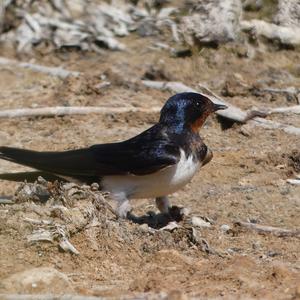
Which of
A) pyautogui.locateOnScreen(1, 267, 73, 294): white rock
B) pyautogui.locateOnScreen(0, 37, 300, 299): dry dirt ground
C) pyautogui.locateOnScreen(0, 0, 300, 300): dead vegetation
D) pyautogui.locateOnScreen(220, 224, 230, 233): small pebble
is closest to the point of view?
pyautogui.locateOnScreen(1, 267, 73, 294): white rock

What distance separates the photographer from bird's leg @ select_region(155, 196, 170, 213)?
6.87m

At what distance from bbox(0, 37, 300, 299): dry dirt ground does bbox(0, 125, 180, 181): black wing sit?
460mm

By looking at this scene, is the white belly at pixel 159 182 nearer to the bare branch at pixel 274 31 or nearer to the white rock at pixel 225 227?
the white rock at pixel 225 227

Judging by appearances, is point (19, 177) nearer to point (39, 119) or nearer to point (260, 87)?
point (39, 119)

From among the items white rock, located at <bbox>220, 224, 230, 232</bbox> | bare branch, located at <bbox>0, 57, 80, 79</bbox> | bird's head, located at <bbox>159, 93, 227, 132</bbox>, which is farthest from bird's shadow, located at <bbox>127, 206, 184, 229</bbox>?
bare branch, located at <bbox>0, 57, 80, 79</bbox>

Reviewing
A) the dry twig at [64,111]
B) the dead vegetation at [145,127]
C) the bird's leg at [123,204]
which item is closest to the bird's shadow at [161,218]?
the dead vegetation at [145,127]

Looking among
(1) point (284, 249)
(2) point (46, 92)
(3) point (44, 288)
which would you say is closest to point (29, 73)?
(2) point (46, 92)

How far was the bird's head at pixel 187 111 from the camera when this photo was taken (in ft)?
23.1

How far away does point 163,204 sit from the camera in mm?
→ 6883

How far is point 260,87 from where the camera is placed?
9.33 meters

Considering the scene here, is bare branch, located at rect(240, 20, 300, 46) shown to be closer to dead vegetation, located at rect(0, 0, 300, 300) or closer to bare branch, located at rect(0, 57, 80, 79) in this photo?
dead vegetation, located at rect(0, 0, 300, 300)

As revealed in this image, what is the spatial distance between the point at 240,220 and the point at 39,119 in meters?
2.85

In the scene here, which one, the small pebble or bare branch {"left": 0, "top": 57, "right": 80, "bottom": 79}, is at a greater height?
the small pebble

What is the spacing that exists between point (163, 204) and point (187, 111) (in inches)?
26.1
